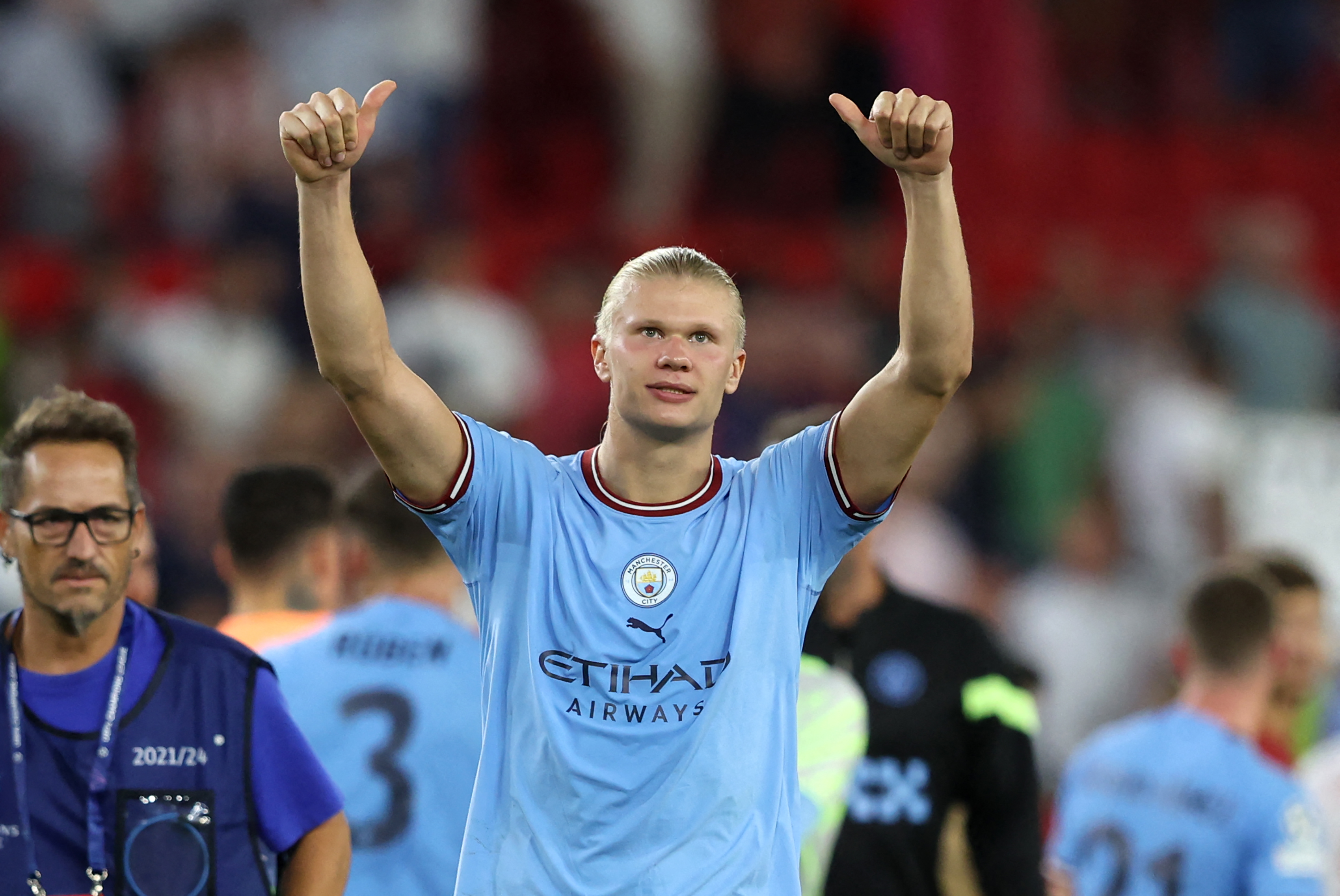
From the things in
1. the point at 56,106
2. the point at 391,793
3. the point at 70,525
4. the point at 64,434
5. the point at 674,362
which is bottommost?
the point at 391,793

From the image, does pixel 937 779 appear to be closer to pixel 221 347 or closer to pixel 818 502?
pixel 818 502

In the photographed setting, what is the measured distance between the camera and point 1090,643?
431 inches

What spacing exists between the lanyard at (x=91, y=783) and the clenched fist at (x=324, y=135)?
1235 millimetres

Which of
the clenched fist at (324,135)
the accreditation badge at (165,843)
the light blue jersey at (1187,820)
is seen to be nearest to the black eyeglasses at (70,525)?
the accreditation badge at (165,843)

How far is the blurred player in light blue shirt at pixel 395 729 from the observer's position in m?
5.19

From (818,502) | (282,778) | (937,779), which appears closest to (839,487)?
(818,502)

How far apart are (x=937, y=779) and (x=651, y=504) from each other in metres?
2.01

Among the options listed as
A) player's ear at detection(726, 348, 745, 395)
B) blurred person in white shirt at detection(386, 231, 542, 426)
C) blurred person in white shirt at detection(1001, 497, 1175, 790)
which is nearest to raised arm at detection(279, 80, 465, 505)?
player's ear at detection(726, 348, 745, 395)

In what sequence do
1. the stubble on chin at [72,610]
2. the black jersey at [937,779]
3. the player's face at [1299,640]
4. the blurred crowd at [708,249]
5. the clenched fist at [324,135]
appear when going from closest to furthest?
the clenched fist at [324,135] → the stubble on chin at [72,610] → the black jersey at [937,779] → the player's face at [1299,640] → the blurred crowd at [708,249]

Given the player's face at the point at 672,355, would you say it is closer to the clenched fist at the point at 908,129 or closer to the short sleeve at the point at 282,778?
the clenched fist at the point at 908,129

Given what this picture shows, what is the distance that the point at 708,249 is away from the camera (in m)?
11.2

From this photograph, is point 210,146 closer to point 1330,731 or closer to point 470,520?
point 1330,731

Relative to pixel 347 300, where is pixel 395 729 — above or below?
below

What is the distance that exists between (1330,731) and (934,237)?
623 cm
